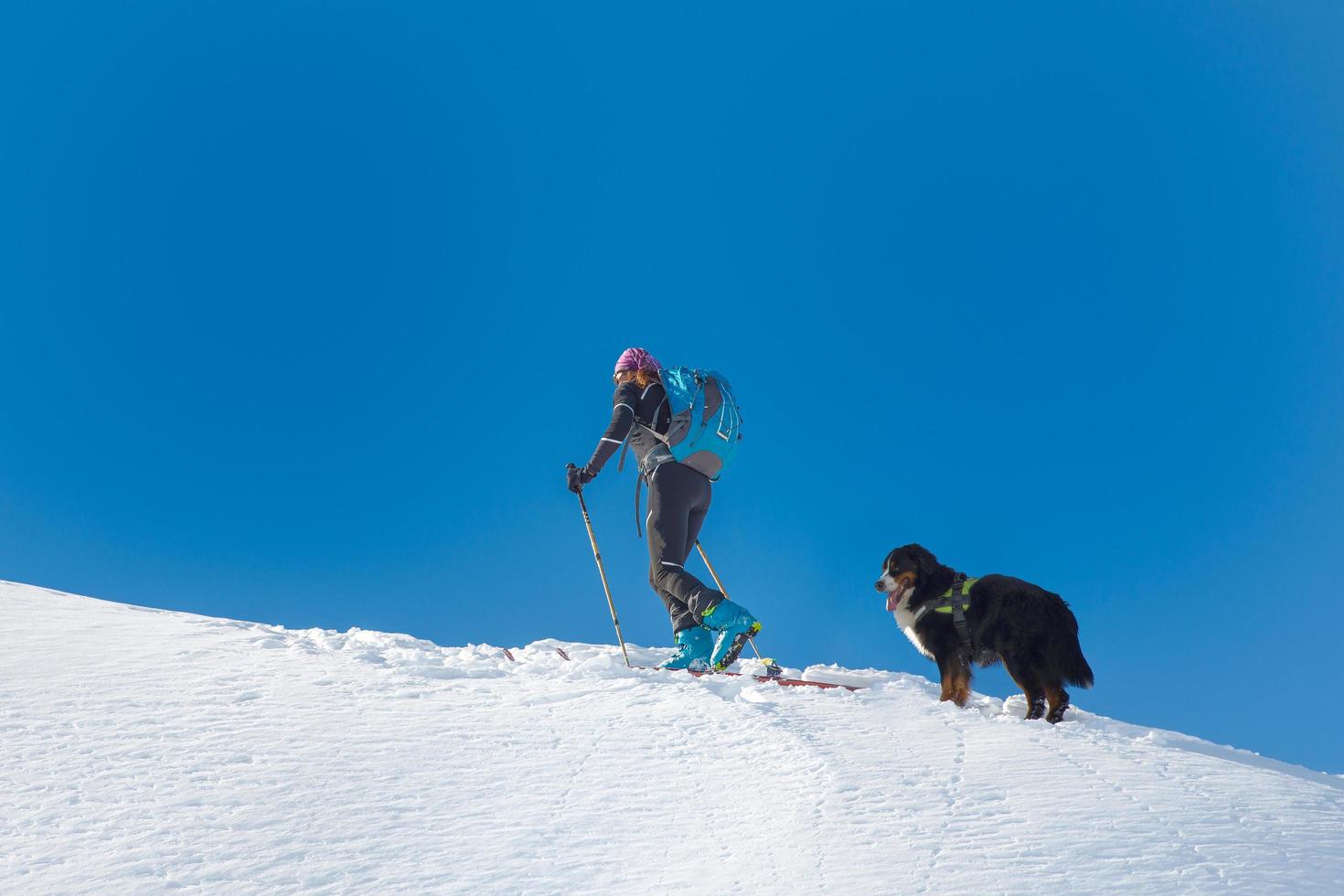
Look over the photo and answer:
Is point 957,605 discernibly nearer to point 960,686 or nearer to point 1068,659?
point 960,686

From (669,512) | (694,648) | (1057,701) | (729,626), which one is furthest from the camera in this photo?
(669,512)

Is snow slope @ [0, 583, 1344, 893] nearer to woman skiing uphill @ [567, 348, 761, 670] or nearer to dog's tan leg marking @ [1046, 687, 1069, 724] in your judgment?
dog's tan leg marking @ [1046, 687, 1069, 724]

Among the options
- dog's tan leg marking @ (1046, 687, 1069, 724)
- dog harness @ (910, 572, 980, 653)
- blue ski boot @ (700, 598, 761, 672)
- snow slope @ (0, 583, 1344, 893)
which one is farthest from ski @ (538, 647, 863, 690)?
dog's tan leg marking @ (1046, 687, 1069, 724)

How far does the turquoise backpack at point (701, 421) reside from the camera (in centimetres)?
821

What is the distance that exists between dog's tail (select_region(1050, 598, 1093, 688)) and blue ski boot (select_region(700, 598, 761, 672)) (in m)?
2.19

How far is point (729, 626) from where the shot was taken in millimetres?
7641

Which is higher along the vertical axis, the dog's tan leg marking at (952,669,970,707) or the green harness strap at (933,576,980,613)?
the green harness strap at (933,576,980,613)

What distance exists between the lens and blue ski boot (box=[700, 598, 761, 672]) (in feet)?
25.0

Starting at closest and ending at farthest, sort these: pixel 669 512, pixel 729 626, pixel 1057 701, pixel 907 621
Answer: pixel 1057 701 → pixel 907 621 → pixel 729 626 → pixel 669 512

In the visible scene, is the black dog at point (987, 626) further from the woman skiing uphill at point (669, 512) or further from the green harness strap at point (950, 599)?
the woman skiing uphill at point (669, 512)

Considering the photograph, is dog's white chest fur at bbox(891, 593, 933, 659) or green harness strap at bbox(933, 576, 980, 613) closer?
green harness strap at bbox(933, 576, 980, 613)

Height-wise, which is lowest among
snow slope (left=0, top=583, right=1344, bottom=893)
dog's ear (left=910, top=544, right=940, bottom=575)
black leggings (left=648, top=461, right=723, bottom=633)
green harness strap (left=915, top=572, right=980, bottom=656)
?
snow slope (left=0, top=583, right=1344, bottom=893)

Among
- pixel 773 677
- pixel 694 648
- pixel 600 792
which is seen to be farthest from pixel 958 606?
pixel 600 792

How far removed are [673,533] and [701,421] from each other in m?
0.96
